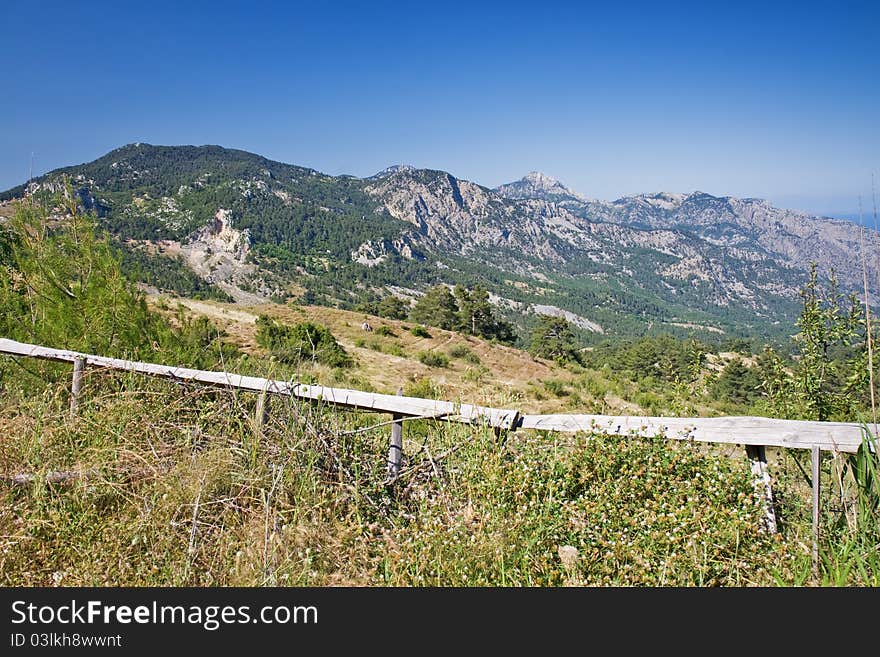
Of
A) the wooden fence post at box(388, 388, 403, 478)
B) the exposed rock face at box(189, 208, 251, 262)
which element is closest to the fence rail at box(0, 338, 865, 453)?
the wooden fence post at box(388, 388, 403, 478)

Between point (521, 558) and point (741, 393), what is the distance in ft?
160

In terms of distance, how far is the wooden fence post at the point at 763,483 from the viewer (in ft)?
9.65

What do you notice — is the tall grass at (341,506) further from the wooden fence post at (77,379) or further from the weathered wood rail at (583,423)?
the wooden fence post at (77,379)

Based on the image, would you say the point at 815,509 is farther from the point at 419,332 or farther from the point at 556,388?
the point at 419,332

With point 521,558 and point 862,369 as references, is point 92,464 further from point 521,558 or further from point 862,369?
point 862,369

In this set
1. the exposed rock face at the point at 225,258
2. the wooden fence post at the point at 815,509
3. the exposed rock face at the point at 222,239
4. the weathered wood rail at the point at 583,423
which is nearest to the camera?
the wooden fence post at the point at 815,509

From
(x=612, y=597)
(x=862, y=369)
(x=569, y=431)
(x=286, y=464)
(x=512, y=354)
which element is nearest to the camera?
(x=612, y=597)

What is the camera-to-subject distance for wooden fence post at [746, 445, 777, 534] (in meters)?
2.94

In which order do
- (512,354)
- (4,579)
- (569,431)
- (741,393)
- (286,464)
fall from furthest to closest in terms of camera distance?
Answer: 1. (741,393)
2. (512,354)
3. (569,431)
4. (286,464)
5. (4,579)

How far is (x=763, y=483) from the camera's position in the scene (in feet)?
9.85

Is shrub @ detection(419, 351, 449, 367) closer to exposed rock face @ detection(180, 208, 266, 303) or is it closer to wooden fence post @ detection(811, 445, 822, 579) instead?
wooden fence post @ detection(811, 445, 822, 579)

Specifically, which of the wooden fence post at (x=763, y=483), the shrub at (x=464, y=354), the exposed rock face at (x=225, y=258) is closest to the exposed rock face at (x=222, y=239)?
the exposed rock face at (x=225, y=258)

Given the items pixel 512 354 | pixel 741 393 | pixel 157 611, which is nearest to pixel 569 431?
pixel 157 611

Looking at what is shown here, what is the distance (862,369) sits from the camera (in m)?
7.88
